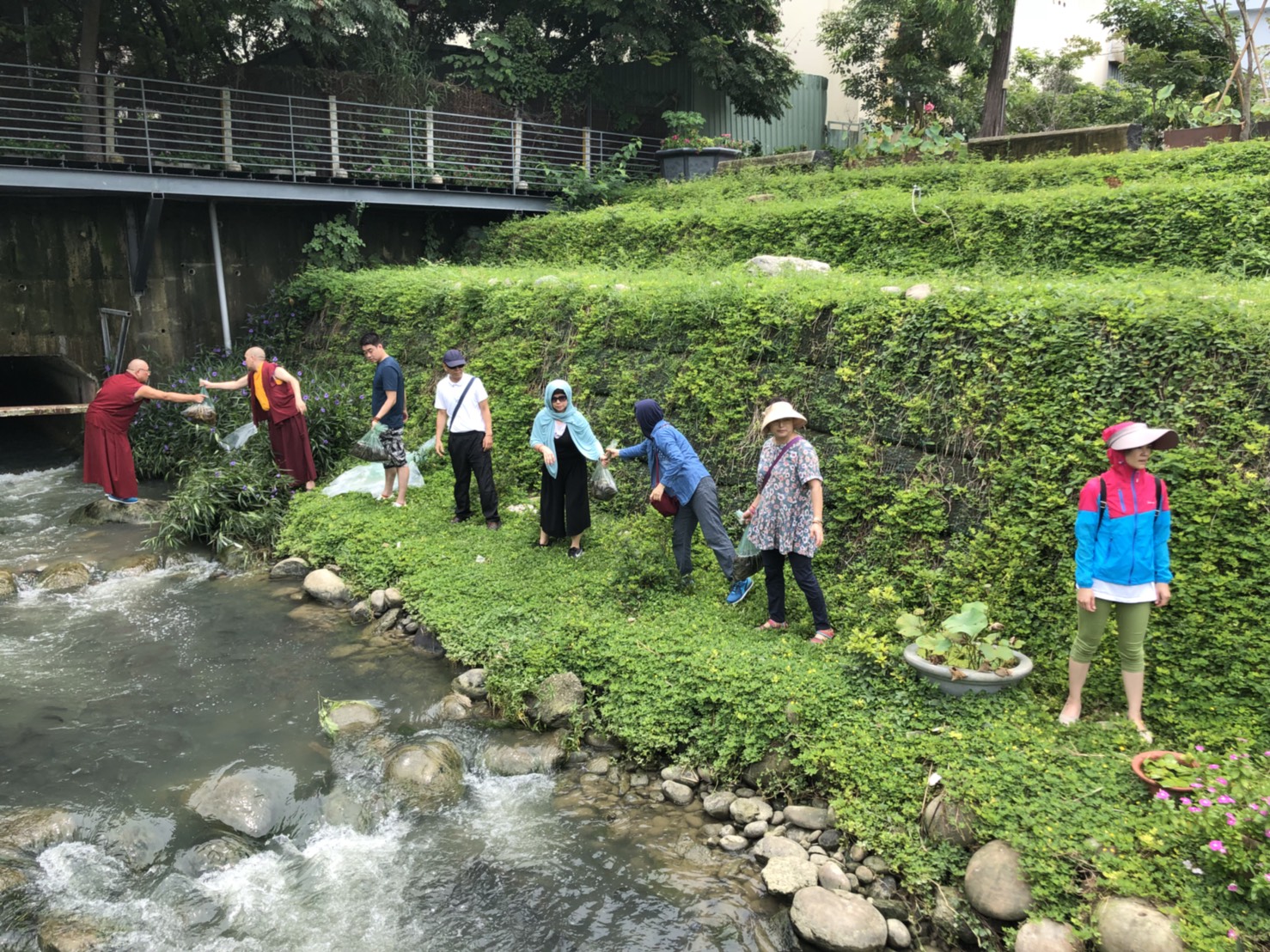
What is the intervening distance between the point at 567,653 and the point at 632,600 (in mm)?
736

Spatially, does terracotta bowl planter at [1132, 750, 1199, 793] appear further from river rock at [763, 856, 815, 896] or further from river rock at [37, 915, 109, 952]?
river rock at [37, 915, 109, 952]

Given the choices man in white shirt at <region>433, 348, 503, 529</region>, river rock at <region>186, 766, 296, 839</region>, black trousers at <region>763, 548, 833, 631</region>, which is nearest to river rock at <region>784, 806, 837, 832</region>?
black trousers at <region>763, 548, 833, 631</region>

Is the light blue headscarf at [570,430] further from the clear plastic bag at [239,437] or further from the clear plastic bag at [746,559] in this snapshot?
the clear plastic bag at [239,437]

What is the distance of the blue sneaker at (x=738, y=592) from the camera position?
6590 mm

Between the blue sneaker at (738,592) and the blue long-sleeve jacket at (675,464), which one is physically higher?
the blue long-sleeve jacket at (675,464)

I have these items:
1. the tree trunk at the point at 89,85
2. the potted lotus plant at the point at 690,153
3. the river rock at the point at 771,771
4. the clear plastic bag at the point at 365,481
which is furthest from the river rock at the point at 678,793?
the potted lotus plant at the point at 690,153

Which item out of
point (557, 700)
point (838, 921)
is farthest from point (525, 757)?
point (838, 921)

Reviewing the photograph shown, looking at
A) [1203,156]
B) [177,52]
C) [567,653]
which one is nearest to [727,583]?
[567,653]

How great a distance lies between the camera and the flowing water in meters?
4.34

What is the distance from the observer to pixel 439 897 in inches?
179

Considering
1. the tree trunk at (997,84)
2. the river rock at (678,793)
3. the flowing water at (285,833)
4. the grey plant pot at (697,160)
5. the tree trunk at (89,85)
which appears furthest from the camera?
the tree trunk at (997,84)

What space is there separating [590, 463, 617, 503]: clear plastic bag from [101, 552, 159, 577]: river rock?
469 cm

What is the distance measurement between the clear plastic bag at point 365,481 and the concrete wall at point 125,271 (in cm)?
496

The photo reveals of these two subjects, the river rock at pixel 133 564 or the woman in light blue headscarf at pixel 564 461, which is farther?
the river rock at pixel 133 564
